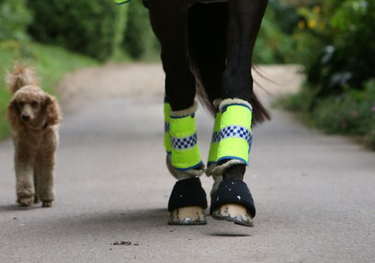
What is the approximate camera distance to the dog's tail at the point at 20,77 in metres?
6.23

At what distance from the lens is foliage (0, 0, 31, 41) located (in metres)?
19.6

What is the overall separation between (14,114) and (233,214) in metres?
2.38

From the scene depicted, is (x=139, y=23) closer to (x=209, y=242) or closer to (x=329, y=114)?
(x=329, y=114)

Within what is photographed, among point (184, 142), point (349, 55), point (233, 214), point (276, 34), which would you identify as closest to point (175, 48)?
point (184, 142)

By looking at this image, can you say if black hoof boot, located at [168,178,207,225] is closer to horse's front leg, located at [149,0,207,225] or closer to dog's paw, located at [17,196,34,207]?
horse's front leg, located at [149,0,207,225]

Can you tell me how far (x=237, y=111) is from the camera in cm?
435

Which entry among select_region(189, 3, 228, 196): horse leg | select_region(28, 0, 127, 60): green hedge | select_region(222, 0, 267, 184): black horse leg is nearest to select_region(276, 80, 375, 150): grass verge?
select_region(189, 3, 228, 196): horse leg

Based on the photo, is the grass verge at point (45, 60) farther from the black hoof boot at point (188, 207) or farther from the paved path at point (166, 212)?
the black hoof boot at point (188, 207)

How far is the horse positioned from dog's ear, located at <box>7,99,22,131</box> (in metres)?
1.25

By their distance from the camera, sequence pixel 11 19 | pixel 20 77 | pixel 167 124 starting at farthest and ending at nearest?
pixel 11 19, pixel 20 77, pixel 167 124

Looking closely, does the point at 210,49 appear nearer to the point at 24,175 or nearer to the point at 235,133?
the point at 235,133

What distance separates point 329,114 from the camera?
12.0m

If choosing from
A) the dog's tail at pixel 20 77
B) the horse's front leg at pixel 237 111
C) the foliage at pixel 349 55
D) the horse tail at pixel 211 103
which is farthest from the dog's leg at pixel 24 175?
the foliage at pixel 349 55

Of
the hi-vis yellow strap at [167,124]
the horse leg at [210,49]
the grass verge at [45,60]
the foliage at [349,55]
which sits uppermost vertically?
the grass verge at [45,60]
